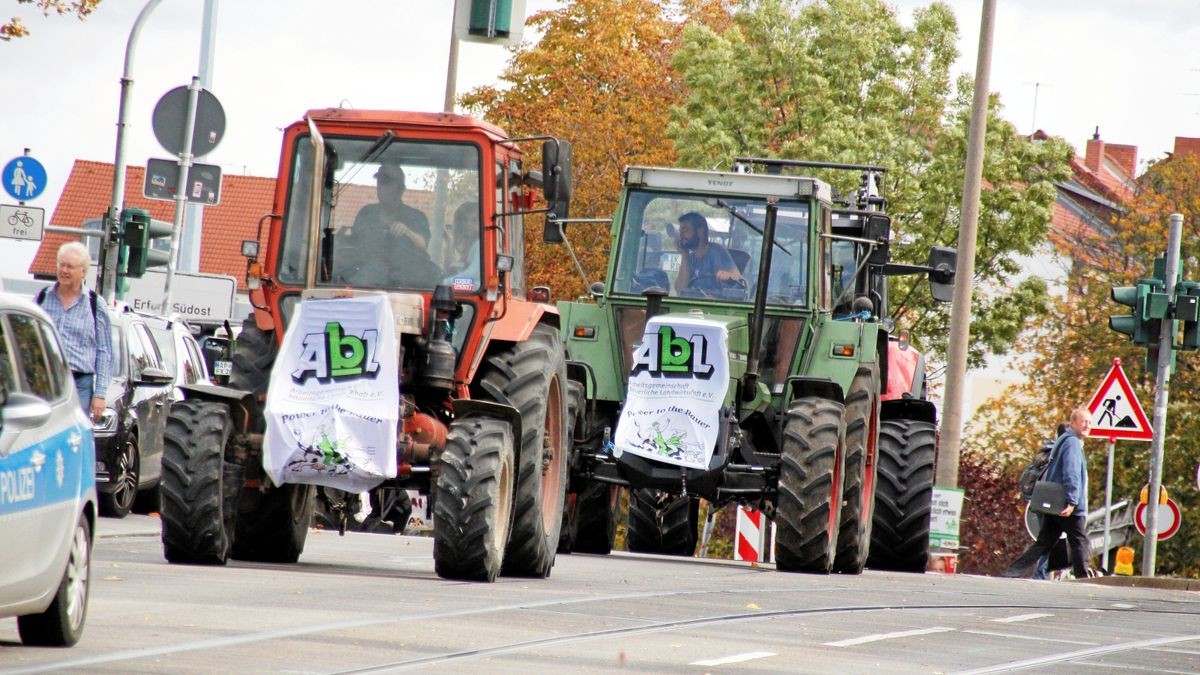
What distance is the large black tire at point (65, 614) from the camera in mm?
8844

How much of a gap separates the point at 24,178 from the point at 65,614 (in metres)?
16.4

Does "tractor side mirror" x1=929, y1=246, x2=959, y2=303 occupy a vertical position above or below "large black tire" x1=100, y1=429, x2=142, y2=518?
above

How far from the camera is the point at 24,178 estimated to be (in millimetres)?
24516

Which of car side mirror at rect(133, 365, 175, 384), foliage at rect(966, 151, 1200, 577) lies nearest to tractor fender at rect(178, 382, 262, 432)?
car side mirror at rect(133, 365, 175, 384)

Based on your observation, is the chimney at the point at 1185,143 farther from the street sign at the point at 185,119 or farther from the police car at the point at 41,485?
the police car at the point at 41,485

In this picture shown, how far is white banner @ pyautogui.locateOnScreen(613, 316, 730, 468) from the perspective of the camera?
16234 millimetres

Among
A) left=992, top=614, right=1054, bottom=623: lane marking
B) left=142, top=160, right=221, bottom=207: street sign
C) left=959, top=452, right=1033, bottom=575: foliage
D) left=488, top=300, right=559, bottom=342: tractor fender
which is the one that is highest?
left=142, top=160, right=221, bottom=207: street sign

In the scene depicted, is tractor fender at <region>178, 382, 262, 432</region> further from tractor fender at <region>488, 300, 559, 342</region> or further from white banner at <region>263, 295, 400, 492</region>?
tractor fender at <region>488, 300, 559, 342</region>

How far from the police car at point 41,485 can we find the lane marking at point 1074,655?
3.78 m

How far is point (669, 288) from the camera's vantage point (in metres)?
17.6

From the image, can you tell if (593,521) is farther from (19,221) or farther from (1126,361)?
(1126,361)

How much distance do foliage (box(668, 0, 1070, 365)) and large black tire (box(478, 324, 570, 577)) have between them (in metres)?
25.4

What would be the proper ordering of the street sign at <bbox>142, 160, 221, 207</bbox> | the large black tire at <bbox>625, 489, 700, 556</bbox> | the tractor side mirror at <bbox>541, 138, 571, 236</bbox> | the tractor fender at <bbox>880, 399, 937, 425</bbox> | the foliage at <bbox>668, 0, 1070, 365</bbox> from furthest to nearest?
the foliage at <bbox>668, 0, 1070, 365</bbox>, the street sign at <bbox>142, 160, 221, 207</bbox>, the large black tire at <bbox>625, 489, 700, 556</bbox>, the tractor fender at <bbox>880, 399, 937, 425</bbox>, the tractor side mirror at <bbox>541, 138, 571, 236</bbox>

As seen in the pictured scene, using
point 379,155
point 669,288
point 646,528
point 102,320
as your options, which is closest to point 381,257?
point 379,155
